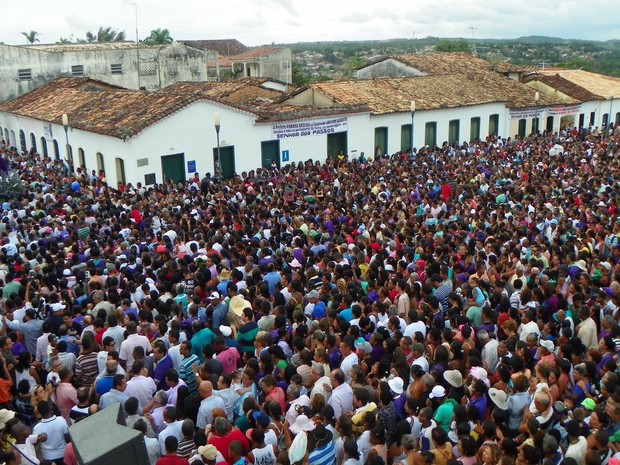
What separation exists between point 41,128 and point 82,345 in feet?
76.5

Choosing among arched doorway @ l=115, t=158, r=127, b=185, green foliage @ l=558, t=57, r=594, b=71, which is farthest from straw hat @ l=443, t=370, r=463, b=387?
green foliage @ l=558, t=57, r=594, b=71

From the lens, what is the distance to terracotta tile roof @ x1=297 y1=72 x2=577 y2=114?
93.6 ft

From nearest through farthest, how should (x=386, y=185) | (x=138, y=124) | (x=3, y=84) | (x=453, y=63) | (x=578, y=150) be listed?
(x=386, y=185) < (x=138, y=124) < (x=578, y=150) < (x=3, y=84) < (x=453, y=63)

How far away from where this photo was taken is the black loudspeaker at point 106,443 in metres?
3.38

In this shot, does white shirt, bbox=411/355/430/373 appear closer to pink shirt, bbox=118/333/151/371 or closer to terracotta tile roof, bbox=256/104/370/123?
pink shirt, bbox=118/333/151/371

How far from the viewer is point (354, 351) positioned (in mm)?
7773

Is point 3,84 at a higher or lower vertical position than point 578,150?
higher

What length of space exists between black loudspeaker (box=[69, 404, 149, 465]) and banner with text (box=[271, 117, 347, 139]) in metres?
21.4

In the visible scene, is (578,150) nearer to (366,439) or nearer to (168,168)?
(168,168)

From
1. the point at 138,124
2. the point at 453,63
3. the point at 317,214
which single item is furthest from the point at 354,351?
the point at 453,63

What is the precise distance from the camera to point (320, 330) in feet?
26.5

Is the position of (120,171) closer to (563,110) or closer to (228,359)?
(228,359)

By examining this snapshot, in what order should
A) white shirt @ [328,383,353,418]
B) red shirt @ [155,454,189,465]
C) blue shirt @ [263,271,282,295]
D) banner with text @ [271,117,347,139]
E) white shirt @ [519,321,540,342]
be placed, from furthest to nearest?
1. banner with text @ [271,117,347,139]
2. blue shirt @ [263,271,282,295]
3. white shirt @ [519,321,540,342]
4. white shirt @ [328,383,353,418]
5. red shirt @ [155,454,189,465]

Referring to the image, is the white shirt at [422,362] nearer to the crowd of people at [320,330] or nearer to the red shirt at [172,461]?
the crowd of people at [320,330]
